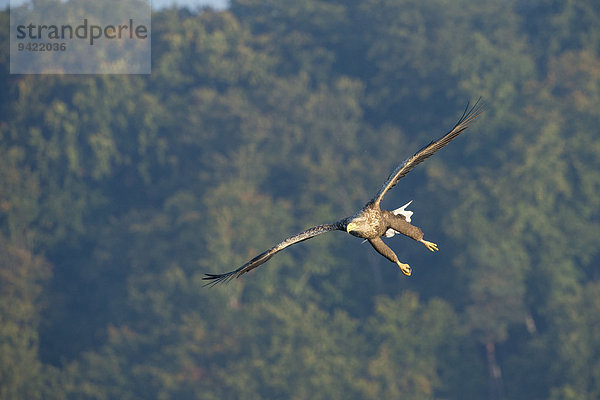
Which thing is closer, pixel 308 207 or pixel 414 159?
pixel 414 159

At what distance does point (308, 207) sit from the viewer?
7288 cm

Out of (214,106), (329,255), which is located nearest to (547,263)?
(329,255)

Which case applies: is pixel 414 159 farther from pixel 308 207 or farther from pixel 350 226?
pixel 308 207

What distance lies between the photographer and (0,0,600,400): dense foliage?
206 ft

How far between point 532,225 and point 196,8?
3986cm

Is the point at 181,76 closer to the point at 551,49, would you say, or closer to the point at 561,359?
the point at 551,49

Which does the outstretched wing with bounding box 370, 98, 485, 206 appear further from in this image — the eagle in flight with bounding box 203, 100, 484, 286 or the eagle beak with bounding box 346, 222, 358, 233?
the eagle beak with bounding box 346, 222, 358, 233

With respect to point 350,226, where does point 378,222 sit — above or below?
above

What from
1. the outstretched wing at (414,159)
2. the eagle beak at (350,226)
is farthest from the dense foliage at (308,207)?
the eagle beak at (350,226)

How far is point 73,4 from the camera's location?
94.6m

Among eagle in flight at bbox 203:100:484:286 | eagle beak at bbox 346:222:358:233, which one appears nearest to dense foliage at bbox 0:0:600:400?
eagle in flight at bbox 203:100:484:286

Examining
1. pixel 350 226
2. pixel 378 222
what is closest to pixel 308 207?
pixel 378 222

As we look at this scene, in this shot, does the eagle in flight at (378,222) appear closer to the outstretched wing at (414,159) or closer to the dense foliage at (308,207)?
the outstretched wing at (414,159)

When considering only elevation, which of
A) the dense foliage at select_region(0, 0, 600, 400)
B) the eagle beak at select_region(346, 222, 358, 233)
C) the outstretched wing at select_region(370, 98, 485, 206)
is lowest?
the eagle beak at select_region(346, 222, 358, 233)
